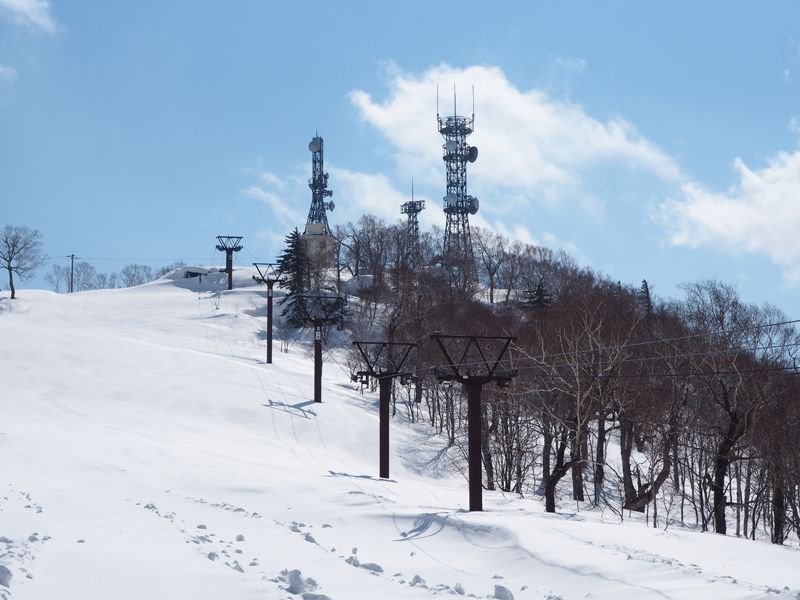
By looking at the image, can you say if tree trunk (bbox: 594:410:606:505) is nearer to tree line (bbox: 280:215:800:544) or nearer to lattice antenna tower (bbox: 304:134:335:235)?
tree line (bbox: 280:215:800:544)

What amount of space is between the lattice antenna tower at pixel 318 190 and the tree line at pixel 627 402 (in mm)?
29382

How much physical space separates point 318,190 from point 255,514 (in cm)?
10110

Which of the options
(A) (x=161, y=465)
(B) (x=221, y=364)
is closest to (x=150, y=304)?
(B) (x=221, y=364)

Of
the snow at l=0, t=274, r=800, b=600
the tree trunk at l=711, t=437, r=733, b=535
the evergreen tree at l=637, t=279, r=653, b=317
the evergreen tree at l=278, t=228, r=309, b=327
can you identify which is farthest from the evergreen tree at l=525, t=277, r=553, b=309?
the tree trunk at l=711, t=437, r=733, b=535

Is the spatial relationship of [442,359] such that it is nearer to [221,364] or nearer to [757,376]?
[221,364]

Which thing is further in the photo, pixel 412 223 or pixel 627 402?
pixel 412 223

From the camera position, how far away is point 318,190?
379 ft

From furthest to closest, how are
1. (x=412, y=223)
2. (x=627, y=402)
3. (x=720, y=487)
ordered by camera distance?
(x=412, y=223), (x=627, y=402), (x=720, y=487)

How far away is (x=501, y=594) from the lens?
33.7ft

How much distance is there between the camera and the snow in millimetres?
10375

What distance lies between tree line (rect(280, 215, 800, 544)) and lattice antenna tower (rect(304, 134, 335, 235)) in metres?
29.4

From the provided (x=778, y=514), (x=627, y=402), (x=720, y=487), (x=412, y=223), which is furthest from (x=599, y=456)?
(x=412, y=223)

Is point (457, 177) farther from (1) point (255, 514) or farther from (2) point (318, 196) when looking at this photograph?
(1) point (255, 514)

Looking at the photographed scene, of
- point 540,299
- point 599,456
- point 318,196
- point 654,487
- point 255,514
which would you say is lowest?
point 654,487
